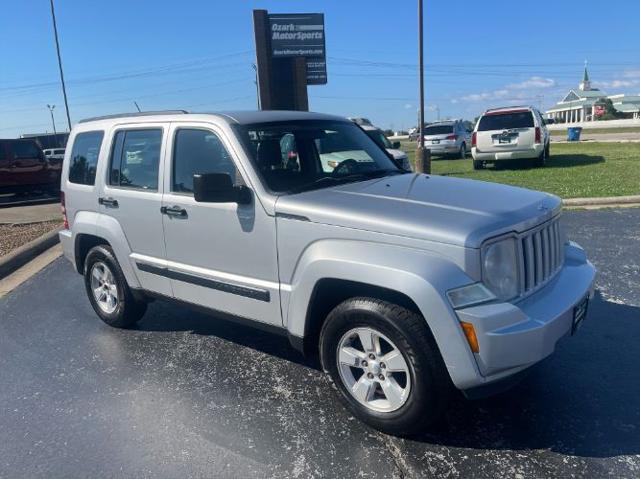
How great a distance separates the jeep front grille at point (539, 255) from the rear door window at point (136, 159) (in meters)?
2.74

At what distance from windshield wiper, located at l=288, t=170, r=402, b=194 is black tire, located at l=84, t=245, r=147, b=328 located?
6.75 feet

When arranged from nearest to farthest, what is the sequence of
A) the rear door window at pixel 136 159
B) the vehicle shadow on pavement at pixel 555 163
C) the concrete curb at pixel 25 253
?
1. the rear door window at pixel 136 159
2. the concrete curb at pixel 25 253
3. the vehicle shadow on pavement at pixel 555 163

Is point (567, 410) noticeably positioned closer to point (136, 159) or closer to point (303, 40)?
point (136, 159)

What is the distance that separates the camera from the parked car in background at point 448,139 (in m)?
23.0

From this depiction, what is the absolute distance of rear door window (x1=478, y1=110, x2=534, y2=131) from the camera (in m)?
16.0

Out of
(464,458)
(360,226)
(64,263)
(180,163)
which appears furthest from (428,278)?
(64,263)

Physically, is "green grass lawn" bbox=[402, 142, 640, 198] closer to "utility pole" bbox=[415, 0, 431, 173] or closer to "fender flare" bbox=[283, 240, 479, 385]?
"utility pole" bbox=[415, 0, 431, 173]

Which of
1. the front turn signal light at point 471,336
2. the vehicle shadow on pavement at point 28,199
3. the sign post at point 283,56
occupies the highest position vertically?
the sign post at point 283,56

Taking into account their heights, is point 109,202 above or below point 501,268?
above

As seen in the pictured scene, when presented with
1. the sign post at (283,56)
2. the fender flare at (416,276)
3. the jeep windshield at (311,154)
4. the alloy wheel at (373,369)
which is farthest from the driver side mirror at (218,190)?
the sign post at (283,56)

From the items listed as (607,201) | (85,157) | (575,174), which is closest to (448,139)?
(575,174)

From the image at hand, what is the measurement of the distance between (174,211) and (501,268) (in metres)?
2.37

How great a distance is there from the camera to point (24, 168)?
49.6ft

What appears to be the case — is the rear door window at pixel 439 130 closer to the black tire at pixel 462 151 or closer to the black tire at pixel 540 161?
the black tire at pixel 462 151
